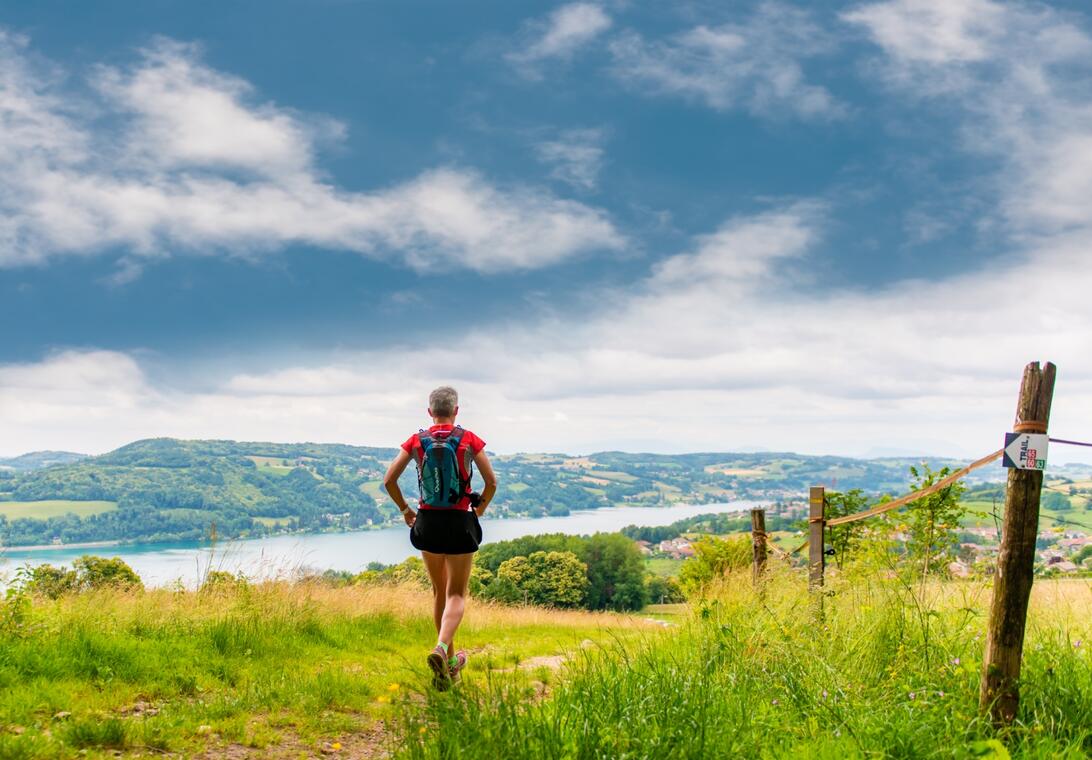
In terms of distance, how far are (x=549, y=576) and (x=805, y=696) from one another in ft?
175

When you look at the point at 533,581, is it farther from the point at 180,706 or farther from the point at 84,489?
the point at 84,489

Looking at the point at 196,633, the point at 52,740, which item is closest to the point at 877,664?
the point at 52,740

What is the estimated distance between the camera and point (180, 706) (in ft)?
17.8

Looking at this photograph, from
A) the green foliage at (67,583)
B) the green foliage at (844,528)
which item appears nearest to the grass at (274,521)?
the green foliage at (844,528)

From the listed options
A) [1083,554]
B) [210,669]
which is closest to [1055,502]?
[1083,554]

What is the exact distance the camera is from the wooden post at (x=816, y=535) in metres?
8.15

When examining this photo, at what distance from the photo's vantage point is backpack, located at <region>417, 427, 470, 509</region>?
6109 mm

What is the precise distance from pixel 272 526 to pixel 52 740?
457ft

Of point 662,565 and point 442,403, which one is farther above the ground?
point 442,403

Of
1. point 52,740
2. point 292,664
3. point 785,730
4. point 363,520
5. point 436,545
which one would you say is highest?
point 436,545

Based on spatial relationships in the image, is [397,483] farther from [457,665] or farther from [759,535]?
[759,535]

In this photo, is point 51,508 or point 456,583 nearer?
point 456,583

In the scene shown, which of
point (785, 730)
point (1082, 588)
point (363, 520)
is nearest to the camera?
point (785, 730)

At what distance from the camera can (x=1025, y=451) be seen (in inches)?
170
